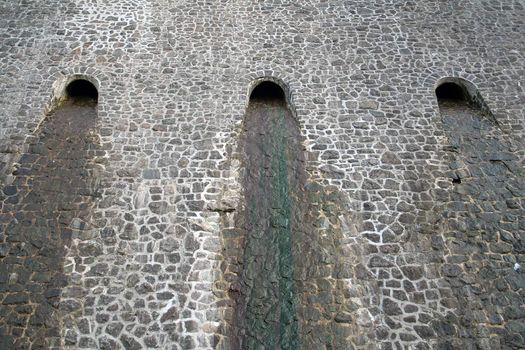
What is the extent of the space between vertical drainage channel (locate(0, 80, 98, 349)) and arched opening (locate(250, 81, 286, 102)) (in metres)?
3.27

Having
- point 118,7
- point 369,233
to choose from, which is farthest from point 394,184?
point 118,7

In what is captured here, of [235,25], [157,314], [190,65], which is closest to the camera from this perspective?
[157,314]

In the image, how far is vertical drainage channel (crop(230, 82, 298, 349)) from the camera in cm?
592

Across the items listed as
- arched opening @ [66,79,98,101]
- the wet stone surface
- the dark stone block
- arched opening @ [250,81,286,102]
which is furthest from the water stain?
arched opening @ [66,79,98,101]

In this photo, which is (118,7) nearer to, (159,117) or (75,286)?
(159,117)

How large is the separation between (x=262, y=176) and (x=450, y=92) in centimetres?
467

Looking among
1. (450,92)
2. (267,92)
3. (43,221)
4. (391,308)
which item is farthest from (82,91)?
(450,92)

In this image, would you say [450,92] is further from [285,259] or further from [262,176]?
[285,259]

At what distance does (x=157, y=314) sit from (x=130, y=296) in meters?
0.51

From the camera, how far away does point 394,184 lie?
7051 mm

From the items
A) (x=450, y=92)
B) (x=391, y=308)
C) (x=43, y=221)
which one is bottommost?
(x=391, y=308)

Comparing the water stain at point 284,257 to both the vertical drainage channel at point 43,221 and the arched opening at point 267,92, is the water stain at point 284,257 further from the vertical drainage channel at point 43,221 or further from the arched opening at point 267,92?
the vertical drainage channel at point 43,221

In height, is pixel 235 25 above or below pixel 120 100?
above

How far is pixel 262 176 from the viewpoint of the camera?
7156 millimetres
